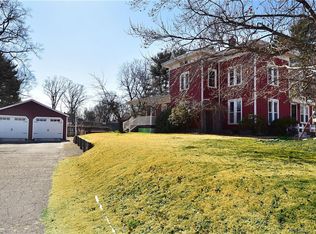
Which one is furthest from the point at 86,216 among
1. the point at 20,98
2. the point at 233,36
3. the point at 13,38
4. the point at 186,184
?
A: the point at 20,98

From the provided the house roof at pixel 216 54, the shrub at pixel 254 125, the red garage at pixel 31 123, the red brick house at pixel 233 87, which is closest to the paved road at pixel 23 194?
the red brick house at pixel 233 87

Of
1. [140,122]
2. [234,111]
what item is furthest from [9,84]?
[234,111]

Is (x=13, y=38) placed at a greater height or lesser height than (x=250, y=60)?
greater

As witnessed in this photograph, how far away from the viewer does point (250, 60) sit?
10.2 m

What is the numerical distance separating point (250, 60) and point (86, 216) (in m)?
6.35

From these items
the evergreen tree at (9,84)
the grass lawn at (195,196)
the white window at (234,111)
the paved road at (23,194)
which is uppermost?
the evergreen tree at (9,84)

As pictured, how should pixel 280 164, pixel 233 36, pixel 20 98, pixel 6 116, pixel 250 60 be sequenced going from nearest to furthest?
pixel 280 164 → pixel 233 36 → pixel 250 60 → pixel 6 116 → pixel 20 98

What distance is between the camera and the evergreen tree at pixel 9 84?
49.9m

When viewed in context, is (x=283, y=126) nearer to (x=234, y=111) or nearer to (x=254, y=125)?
(x=254, y=125)

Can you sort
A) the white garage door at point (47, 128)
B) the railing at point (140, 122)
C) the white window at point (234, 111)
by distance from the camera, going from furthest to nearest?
the white garage door at point (47, 128) < the railing at point (140, 122) < the white window at point (234, 111)

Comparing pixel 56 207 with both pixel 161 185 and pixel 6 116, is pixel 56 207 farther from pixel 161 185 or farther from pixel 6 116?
pixel 6 116

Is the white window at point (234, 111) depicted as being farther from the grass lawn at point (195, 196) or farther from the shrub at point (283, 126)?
the grass lawn at point (195, 196)

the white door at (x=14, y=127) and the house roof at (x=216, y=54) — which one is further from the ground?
the house roof at (x=216, y=54)

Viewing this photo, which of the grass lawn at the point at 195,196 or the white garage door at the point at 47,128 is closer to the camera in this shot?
the grass lawn at the point at 195,196
